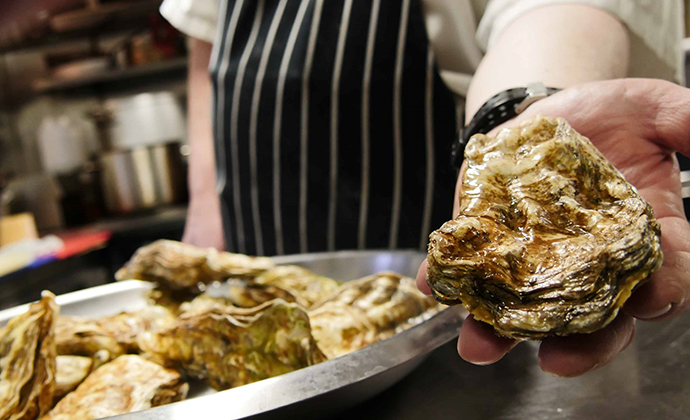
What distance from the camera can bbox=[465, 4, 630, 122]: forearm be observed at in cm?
75

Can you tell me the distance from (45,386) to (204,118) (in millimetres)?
1400

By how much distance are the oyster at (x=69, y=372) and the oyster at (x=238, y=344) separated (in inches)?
4.0

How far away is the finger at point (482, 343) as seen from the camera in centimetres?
42

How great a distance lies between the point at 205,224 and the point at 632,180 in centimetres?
137

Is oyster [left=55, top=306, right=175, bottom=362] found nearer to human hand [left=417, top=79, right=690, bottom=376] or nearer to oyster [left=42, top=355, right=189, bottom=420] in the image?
oyster [left=42, top=355, right=189, bottom=420]

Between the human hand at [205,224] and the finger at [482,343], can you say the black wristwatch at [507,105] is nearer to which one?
the finger at [482,343]

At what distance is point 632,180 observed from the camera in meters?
0.60

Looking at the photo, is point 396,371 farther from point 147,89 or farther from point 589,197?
point 147,89

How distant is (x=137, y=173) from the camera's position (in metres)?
3.24

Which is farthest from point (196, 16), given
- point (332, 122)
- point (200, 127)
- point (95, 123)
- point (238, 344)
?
point (95, 123)

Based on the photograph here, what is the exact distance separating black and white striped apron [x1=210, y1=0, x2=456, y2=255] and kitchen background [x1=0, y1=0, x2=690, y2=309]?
1.89 meters

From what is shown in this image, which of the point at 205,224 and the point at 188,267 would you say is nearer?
the point at 188,267

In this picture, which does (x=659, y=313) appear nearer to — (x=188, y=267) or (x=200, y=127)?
(x=188, y=267)

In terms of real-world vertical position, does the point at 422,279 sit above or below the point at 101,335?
above
